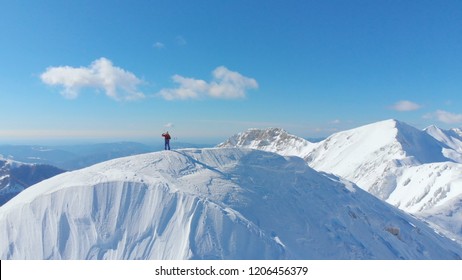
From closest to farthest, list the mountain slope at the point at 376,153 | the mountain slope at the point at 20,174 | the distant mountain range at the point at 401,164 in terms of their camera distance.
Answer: the distant mountain range at the point at 401,164 → the mountain slope at the point at 376,153 → the mountain slope at the point at 20,174

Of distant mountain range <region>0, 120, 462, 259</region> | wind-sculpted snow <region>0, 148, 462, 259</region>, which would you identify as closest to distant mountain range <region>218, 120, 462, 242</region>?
distant mountain range <region>0, 120, 462, 259</region>

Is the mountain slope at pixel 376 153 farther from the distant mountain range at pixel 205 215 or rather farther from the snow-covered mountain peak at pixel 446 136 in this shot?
the distant mountain range at pixel 205 215

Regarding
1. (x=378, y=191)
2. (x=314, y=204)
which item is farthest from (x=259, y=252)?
(x=378, y=191)

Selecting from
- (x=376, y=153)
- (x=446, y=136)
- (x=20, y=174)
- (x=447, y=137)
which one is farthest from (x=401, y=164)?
(x=20, y=174)

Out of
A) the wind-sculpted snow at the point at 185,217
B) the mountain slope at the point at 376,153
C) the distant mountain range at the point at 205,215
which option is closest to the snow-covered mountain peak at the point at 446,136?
the mountain slope at the point at 376,153

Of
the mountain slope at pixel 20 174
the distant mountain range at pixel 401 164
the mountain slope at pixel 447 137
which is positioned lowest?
the mountain slope at pixel 20 174

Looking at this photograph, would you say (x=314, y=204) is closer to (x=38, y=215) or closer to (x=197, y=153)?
(x=197, y=153)

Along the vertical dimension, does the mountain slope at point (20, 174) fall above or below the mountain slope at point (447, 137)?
below

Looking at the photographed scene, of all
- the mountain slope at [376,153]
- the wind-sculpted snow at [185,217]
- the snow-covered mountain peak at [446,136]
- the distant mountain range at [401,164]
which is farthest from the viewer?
the snow-covered mountain peak at [446,136]
